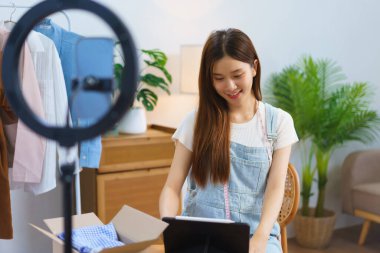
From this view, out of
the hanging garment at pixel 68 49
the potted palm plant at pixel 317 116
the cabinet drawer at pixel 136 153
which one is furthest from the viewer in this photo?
the potted palm plant at pixel 317 116

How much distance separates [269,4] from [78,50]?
3.31 m

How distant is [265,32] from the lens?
12.0 ft

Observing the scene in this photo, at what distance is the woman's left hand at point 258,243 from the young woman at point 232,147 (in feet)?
0.06

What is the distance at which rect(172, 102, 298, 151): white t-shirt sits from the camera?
5.65 ft

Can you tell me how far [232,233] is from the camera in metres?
1.23

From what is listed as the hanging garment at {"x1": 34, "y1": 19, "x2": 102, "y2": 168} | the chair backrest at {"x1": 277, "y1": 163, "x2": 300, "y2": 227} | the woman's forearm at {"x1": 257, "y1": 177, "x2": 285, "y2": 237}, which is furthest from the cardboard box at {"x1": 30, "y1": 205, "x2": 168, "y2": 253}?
the hanging garment at {"x1": 34, "y1": 19, "x2": 102, "y2": 168}

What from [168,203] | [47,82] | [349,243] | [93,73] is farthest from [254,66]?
[349,243]

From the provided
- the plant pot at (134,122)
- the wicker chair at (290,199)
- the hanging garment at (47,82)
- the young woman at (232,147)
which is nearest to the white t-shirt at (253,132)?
the young woman at (232,147)

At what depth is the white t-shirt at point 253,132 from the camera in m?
1.72

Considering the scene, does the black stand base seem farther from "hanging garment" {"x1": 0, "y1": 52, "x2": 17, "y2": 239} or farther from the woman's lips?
"hanging garment" {"x1": 0, "y1": 52, "x2": 17, "y2": 239}

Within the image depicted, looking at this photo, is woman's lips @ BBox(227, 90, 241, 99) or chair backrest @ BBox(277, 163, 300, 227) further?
chair backrest @ BBox(277, 163, 300, 227)

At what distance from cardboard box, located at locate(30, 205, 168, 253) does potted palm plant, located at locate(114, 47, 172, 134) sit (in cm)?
149

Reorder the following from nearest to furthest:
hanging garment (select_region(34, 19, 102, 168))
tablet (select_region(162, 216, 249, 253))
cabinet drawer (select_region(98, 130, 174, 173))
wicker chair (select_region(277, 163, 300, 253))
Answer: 1. tablet (select_region(162, 216, 249, 253))
2. wicker chair (select_region(277, 163, 300, 253))
3. hanging garment (select_region(34, 19, 102, 168))
4. cabinet drawer (select_region(98, 130, 174, 173))

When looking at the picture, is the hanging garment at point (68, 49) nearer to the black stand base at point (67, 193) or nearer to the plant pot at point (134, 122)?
the plant pot at point (134, 122)
